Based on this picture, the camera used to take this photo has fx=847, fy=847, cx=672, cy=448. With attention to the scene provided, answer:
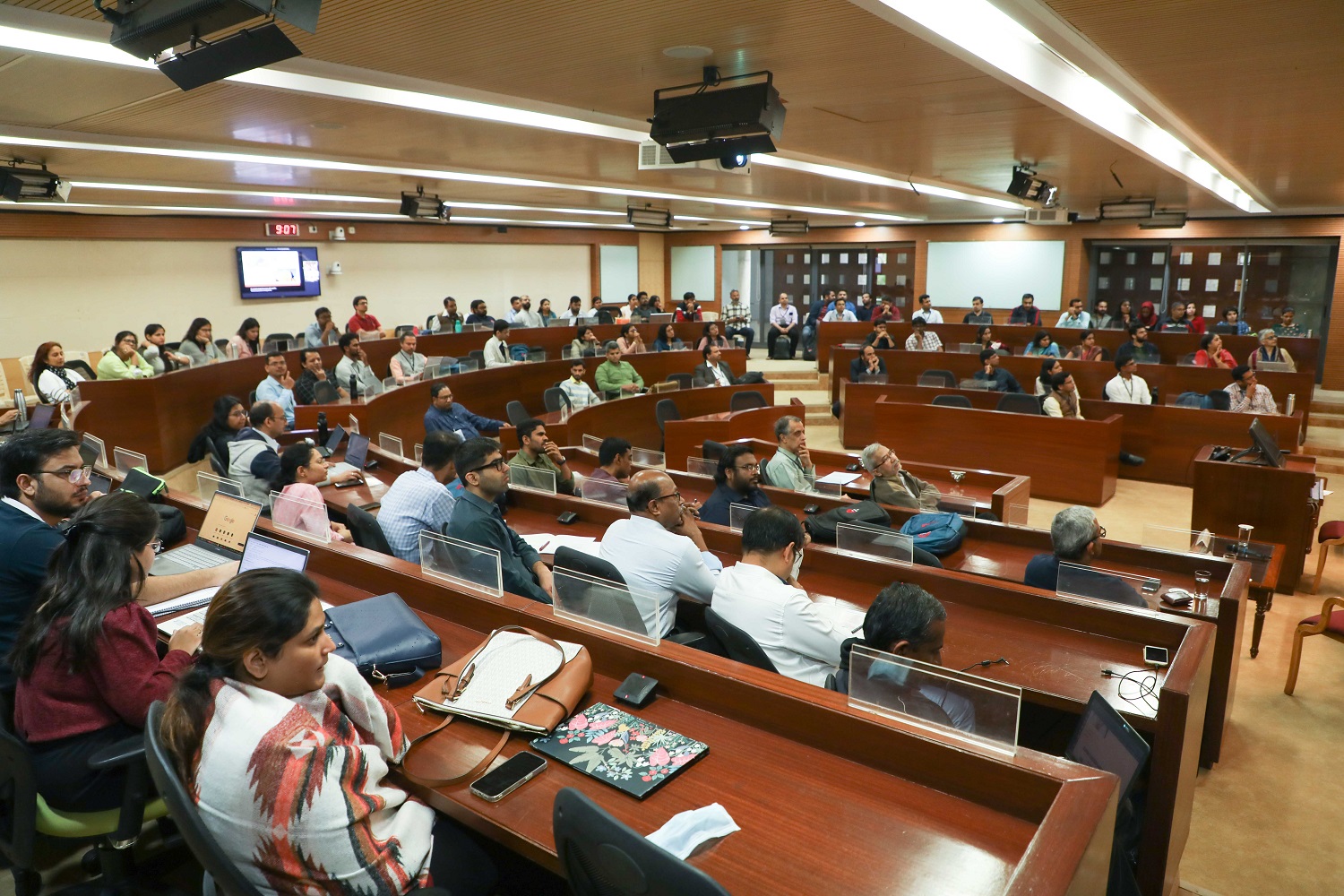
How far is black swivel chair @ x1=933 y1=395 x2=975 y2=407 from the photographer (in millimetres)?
8492

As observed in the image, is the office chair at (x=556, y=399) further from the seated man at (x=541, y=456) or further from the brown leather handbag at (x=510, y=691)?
the brown leather handbag at (x=510, y=691)

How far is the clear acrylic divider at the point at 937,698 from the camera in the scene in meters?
1.72

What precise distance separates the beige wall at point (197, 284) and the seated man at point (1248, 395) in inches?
481

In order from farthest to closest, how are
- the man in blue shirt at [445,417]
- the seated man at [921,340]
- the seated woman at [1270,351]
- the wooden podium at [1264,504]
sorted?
the seated man at [921,340], the seated woman at [1270,351], the man in blue shirt at [445,417], the wooden podium at [1264,504]

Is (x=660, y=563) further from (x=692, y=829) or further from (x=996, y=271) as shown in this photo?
(x=996, y=271)

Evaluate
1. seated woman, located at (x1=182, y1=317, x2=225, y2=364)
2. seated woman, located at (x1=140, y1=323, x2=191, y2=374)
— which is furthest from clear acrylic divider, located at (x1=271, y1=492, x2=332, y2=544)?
seated woman, located at (x1=182, y1=317, x2=225, y2=364)

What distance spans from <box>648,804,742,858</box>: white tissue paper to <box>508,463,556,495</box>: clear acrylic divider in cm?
304

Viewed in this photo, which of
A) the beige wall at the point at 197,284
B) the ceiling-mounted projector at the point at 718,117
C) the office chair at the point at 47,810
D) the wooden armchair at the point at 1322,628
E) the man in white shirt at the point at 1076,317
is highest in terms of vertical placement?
the ceiling-mounted projector at the point at 718,117

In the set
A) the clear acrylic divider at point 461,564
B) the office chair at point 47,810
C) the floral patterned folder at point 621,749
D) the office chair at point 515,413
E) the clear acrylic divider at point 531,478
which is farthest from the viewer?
the office chair at point 515,413

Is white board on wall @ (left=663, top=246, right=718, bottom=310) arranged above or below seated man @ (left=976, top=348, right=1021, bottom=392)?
above

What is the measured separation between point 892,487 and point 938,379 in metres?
5.43

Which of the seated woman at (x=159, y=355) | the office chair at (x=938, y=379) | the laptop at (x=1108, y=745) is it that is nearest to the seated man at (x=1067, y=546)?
the laptop at (x=1108, y=745)

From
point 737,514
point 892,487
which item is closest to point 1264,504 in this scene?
point 892,487

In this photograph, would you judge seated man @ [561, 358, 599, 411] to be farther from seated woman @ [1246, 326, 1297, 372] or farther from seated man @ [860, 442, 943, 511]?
seated woman @ [1246, 326, 1297, 372]
